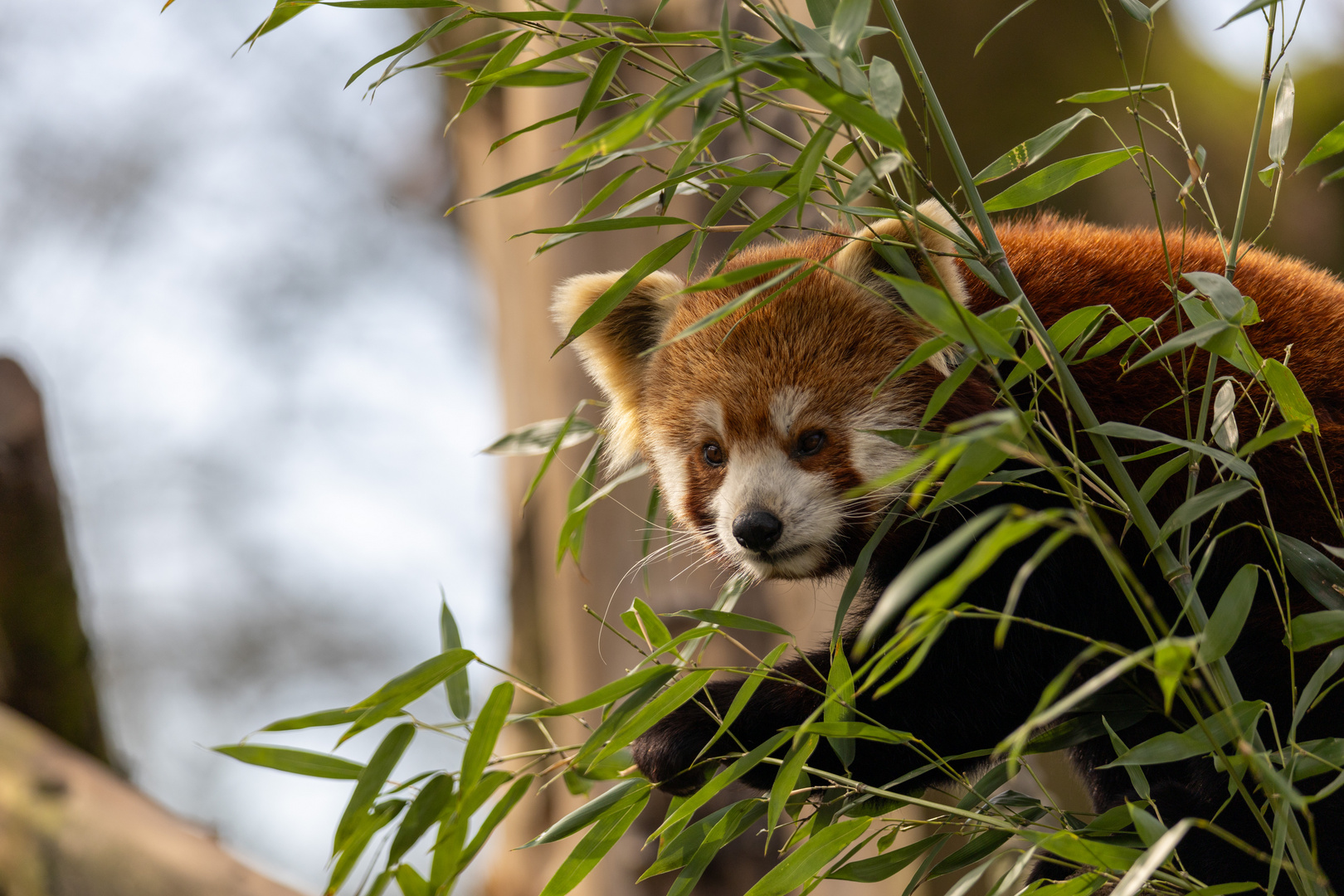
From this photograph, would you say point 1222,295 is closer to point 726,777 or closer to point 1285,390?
point 1285,390

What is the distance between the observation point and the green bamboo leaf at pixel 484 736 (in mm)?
998

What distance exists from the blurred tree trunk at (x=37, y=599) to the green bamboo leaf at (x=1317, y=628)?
2.62m

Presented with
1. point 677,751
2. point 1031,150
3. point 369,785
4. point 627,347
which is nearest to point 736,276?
point 1031,150

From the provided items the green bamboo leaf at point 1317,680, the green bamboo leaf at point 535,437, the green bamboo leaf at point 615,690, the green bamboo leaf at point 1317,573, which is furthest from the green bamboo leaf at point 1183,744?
the green bamboo leaf at point 535,437

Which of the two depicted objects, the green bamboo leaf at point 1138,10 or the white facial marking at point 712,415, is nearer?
the green bamboo leaf at point 1138,10

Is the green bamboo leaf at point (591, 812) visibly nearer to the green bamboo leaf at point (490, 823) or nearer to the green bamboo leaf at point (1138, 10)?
the green bamboo leaf at point (490, 823)

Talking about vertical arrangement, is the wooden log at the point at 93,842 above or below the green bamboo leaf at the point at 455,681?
below

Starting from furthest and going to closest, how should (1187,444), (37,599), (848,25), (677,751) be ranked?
(37,599) < (677,751) < (1187,444) < (848,25)

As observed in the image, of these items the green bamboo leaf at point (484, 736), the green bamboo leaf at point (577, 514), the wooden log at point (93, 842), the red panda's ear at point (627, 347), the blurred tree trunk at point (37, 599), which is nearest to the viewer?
the green bamboo leaf at point (484, 736)

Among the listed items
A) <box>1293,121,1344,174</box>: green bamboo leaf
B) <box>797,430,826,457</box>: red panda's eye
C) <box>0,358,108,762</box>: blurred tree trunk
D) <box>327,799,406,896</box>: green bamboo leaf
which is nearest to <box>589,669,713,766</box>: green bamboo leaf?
<box>327,799,406,896</box>: green bamboo leaf

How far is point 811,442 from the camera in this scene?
5.56 ft

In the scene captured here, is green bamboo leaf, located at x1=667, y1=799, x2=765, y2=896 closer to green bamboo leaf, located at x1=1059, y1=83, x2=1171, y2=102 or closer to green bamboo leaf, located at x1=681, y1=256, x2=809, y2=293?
green bamboo leaf, located at x1=681, y1=256, x2=809, y2=293

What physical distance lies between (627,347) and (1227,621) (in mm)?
1308

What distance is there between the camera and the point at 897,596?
2.19ft
